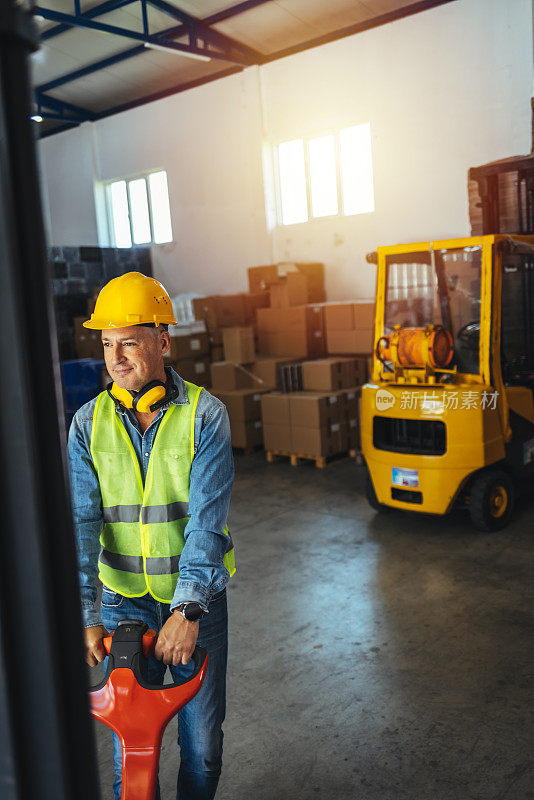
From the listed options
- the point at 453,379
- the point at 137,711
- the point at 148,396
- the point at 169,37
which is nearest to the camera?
the point at 137,711

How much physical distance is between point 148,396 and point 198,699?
0.90 meters

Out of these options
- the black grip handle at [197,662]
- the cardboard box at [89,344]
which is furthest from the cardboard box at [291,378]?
the black grip handle at [197,662]

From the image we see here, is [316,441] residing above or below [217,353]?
below

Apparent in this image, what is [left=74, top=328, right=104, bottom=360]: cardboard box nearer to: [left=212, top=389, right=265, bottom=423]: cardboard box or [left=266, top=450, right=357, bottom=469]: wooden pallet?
[left=212, top=389, right=265, bottom=423]: cardboard box

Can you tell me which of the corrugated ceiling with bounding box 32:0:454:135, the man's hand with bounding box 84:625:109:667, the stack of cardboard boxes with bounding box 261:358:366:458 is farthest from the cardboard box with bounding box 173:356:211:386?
the man's hand with bounding box 84:625:109:667

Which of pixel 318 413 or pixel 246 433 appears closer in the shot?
pixel 318 413

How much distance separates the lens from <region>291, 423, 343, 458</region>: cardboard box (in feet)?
26.1

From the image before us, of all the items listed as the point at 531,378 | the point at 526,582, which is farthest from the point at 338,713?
the point at 531,378

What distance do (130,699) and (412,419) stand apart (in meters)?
4.12

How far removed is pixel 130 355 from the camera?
2074 mm

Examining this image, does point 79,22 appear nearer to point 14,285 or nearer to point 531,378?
point 531,378

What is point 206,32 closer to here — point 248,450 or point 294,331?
point 294,331

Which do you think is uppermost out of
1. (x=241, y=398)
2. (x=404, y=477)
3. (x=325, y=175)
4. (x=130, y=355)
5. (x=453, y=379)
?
(x=325, y=175)

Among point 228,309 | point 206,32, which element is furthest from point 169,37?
point 228,309
